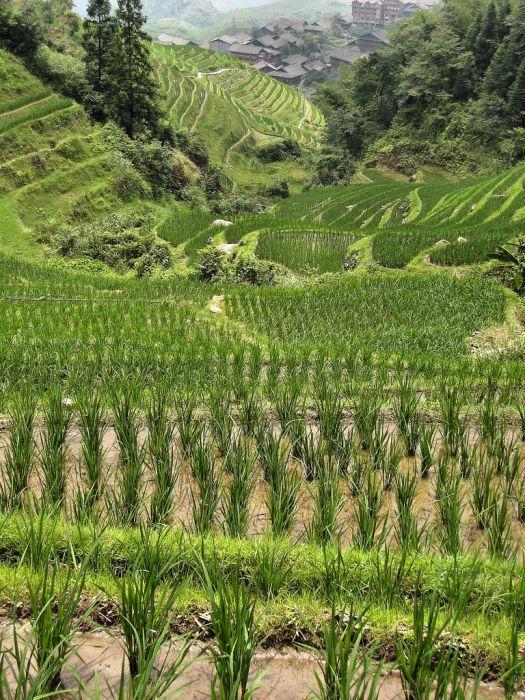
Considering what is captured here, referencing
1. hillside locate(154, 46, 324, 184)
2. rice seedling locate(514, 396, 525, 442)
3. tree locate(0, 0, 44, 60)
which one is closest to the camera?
rice seedling locate(514, 396, 525, 442)

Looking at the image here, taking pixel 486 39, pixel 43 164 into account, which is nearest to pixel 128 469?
pixel 43 164

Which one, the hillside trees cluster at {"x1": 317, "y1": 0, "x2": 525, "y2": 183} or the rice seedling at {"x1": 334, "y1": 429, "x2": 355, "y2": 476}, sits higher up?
the hillside trees cluster at {"x1": 317, "y1": 0, "x2": 525, "y2": 183}

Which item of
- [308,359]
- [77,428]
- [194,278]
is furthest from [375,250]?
[77,428]

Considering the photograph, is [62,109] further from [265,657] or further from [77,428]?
[265,657]

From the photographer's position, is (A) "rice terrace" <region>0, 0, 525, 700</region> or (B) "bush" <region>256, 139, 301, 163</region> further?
(B) "bush" <region>256, 139, 301, 163</region>

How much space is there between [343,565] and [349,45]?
4500 inches

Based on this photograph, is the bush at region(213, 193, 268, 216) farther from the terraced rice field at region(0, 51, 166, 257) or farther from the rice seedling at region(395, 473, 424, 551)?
the rice seedling at region(395, 473, 424, 551)

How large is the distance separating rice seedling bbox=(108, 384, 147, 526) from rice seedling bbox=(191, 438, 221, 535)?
417 millimetres

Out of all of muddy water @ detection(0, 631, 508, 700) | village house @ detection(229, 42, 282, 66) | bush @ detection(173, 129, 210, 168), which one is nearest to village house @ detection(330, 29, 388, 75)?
village house @ detection(229, 42, 282, 66)

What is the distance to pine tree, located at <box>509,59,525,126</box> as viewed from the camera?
120 ft

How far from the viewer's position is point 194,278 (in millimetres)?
16828

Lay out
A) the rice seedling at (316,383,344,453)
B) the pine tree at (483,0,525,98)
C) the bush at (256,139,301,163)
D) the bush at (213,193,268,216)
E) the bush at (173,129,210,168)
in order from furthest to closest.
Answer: the bush at (256,139,301,163) → the pine tree at (483,0,525,98) → the bush at (173,129,210,168) → the bush at (213,193,268,216) → the rice seedling at (316,383,344,453)

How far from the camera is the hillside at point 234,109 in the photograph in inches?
1966

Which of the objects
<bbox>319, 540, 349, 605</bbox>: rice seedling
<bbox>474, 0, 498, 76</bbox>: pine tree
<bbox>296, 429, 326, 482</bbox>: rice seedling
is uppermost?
<bbox>474, 0, 498, 76</bbox>: pine tree
